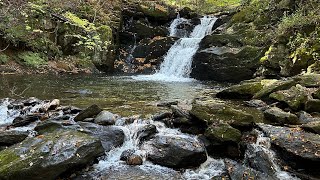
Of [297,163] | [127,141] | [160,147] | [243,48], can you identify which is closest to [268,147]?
[297,163]

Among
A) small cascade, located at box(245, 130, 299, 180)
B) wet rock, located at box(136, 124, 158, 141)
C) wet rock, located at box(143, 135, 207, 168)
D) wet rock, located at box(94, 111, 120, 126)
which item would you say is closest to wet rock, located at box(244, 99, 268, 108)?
small cascade, located at box(245, 130, 299, 180)

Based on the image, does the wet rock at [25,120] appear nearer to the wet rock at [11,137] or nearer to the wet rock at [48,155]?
the wet rock at [11,137]

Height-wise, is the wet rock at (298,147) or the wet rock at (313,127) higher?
the wet rock at (313,127)

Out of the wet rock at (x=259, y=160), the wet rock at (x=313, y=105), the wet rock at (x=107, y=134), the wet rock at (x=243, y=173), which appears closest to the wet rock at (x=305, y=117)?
the wet rock at (x=313, y=105)

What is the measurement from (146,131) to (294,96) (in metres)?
4.05

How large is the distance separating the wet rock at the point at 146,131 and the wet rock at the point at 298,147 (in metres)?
2.33

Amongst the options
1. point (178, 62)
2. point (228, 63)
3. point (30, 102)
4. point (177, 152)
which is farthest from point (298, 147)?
point (178, 62)

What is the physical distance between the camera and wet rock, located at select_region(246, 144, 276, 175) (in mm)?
5312

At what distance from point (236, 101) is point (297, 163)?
14.1ft

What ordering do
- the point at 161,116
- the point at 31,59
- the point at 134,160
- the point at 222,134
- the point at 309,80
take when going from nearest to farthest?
the point at 134,160 → the point at 222,134 → the point at 161,116 → the point at 309,80 → the point at 31,59

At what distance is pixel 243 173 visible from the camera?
508 centimetres

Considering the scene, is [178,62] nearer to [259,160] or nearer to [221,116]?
[221,116]

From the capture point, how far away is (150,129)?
22.0 feet

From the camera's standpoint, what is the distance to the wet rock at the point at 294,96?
7.74 meters
